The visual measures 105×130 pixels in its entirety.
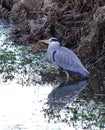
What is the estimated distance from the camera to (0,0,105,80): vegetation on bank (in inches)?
451

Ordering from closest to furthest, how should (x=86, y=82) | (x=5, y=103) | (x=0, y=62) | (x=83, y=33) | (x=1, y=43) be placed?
(x=5, y=103) < (x=86, y=82) < (x=0, y=62) < (x=83, y=33) < (x=1, y=43)

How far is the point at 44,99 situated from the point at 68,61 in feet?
5.55

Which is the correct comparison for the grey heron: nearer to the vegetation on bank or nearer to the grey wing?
the grey wing

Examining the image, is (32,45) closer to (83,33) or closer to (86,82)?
(83,33)

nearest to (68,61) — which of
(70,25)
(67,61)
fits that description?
(67,61)

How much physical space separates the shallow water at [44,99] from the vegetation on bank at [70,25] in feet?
2.90

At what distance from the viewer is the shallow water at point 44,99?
763 cm

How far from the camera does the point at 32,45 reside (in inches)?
523

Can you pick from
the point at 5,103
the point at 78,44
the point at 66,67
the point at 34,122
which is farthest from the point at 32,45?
the point at 34,122

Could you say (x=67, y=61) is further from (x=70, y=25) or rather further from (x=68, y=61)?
(x=70, y=25)

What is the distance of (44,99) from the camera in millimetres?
8828

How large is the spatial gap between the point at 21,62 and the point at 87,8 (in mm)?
2316

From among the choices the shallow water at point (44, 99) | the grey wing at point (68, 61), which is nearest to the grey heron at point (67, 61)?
the grey wing at point (68, 61)

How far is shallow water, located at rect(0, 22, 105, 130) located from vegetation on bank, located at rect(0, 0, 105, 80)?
0.88 metres
